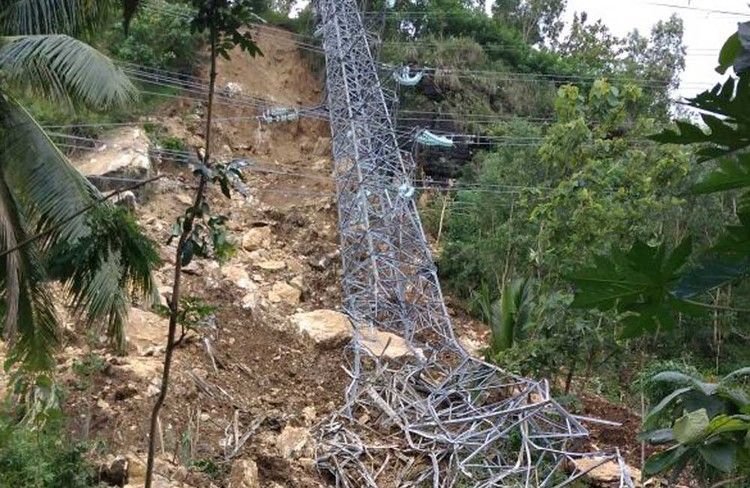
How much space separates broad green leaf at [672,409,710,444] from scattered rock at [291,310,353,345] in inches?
413

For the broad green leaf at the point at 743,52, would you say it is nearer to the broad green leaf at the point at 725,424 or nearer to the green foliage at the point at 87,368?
the broad green leaf at the point at 725,424

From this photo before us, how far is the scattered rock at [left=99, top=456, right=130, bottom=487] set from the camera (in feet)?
23.5

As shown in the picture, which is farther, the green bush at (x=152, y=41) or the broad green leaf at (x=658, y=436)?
the green bush at (x=152, y=41)

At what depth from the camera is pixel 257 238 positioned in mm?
14969

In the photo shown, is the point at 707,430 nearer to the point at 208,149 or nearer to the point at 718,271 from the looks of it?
the point at 718,271

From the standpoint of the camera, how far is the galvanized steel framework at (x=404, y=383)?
28.3ft

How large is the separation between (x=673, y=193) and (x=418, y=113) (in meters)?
7.90

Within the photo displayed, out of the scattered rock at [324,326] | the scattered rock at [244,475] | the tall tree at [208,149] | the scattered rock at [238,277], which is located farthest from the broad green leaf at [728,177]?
the scattered rock at [238,277]

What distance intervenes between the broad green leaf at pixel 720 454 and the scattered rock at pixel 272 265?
13044mm

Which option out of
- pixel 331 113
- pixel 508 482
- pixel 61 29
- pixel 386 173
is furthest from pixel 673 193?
pixel 61 29

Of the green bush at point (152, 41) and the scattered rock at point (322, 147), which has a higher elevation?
the green bush at point (152, 41)

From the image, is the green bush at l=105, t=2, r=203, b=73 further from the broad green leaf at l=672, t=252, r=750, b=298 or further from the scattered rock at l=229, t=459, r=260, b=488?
the broad green leaf at l=672, t=252, r=750, b=298

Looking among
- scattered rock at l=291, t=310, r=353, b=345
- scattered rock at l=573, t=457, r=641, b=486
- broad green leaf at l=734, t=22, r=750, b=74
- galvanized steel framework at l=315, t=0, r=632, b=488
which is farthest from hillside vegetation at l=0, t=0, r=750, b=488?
scattered rock at l=573, t=457, r=641, b=486

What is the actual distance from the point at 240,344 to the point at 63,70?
19.0ft
